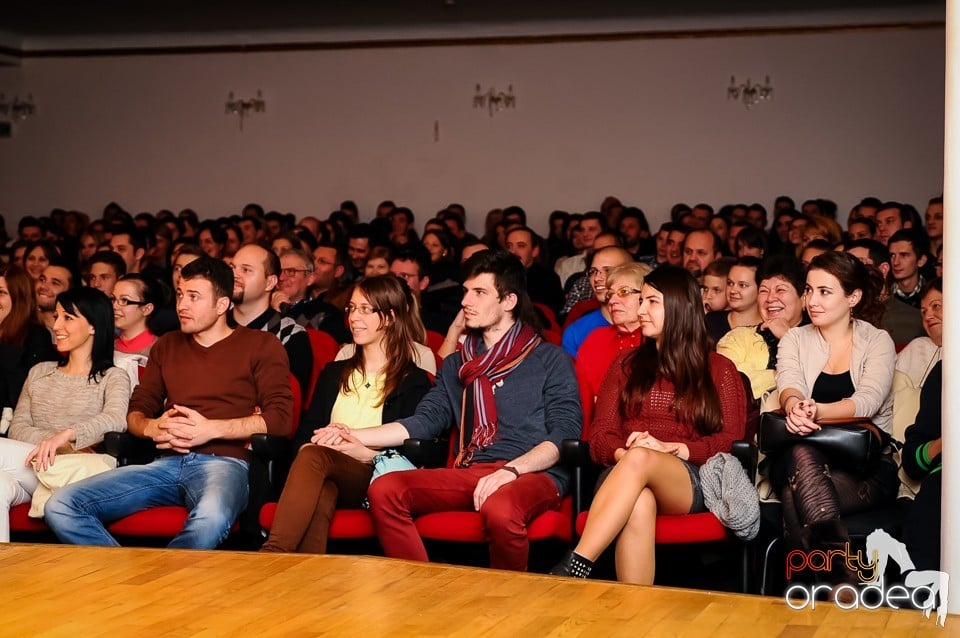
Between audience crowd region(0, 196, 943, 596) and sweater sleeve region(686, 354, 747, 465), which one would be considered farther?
sweater sleeve region(686, 354, 747, 465)

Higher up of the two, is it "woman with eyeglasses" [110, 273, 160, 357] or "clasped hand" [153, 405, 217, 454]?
"woman with eyeglasses" [110, 273, 160, 357]

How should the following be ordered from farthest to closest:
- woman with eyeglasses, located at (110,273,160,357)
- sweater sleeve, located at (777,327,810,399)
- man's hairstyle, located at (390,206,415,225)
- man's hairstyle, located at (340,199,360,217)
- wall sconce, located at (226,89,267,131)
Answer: wall sconce, located at (226,89,267,131) < man's hairstyle, located at (340,199,360,217) < man's hairstyle, located at (390,206,415,225) < woman with eyeglasses, located at (110,273,160,357) < sweater sleeve, located at (777,327,810,399)

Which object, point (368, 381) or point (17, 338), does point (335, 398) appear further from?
point (17, 338)

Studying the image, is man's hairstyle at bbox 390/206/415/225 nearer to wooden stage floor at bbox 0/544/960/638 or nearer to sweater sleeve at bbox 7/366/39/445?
sweater sleeve at bbox 7/366/39/445

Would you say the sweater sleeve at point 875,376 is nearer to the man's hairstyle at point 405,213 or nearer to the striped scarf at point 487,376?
the striped scarf at point 487,376

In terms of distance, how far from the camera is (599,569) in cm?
420

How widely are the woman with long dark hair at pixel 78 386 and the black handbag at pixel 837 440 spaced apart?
2221mm

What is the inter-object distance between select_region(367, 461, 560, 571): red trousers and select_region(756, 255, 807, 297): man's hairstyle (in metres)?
1.31

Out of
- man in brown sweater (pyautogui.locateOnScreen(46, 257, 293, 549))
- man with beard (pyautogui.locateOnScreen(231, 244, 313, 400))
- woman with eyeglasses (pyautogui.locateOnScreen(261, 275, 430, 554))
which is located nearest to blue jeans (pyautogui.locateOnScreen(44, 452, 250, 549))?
man in brown sweater (pyautogui.locateOnScreen(46, 257, 293, 549))

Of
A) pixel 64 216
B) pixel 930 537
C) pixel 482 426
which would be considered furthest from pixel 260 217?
pixel 930 537

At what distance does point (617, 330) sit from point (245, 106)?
8.39 m

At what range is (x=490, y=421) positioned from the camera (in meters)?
4.11

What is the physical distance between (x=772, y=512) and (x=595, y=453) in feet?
1.89

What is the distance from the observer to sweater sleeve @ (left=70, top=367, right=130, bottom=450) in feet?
14.1
